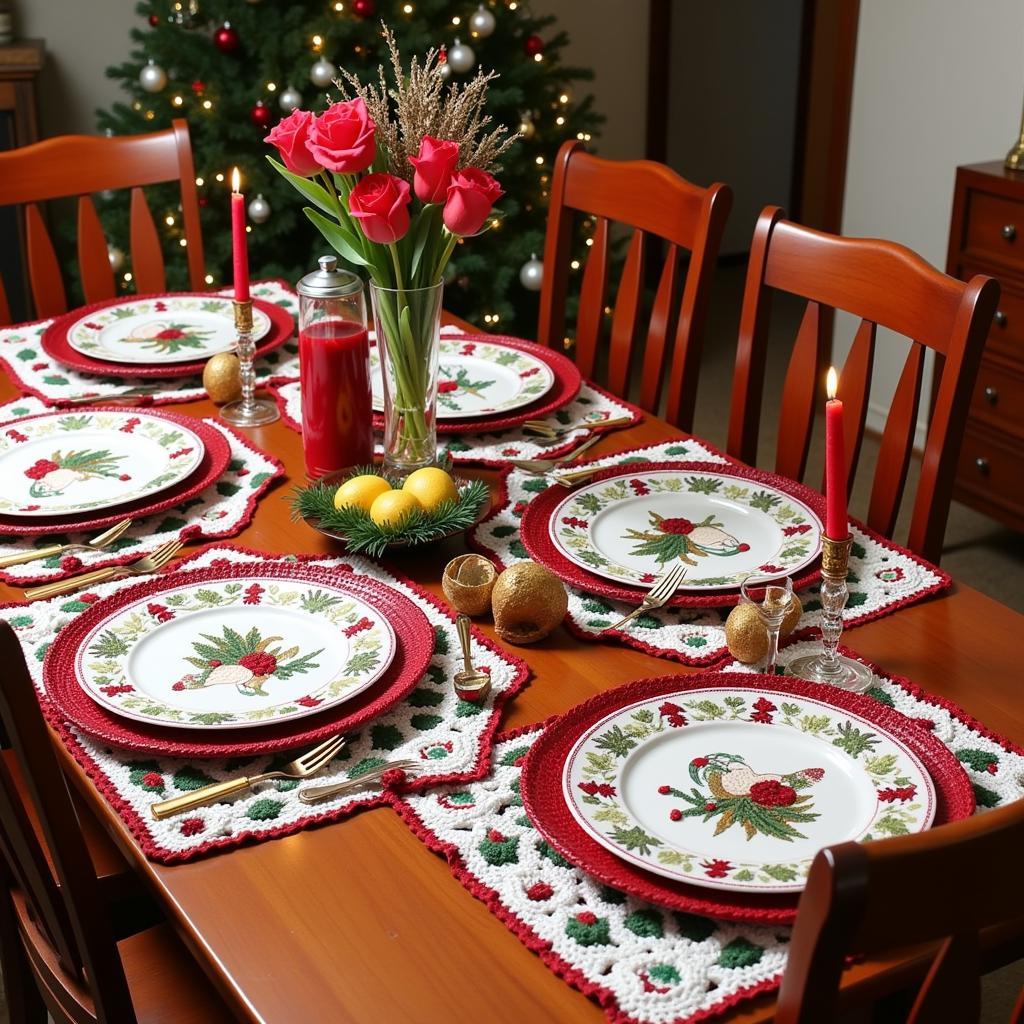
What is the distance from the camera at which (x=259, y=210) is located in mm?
3496

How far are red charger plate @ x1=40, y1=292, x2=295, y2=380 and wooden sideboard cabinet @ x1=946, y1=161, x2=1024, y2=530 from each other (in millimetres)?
1670

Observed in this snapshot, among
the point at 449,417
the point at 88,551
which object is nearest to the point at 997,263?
the point at 449,417

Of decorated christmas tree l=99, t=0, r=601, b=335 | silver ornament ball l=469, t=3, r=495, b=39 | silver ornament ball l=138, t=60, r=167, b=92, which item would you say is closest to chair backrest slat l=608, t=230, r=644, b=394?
decorated christmas tree l=99, t=0, r=601, b=335

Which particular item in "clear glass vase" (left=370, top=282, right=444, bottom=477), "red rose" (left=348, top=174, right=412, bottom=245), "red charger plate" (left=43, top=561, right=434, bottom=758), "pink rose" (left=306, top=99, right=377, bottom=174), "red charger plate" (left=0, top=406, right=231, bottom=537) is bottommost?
"red charger plate" (left=43, top=561, right=434, bottom=758)

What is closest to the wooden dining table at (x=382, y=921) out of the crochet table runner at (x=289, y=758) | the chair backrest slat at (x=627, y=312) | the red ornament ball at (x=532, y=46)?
the crochet table runner at (x=289, y=758)

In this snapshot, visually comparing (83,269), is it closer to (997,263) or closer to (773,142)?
(997,263)

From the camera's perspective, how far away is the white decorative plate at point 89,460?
155 cm

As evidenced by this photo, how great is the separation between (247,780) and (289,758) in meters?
0.06

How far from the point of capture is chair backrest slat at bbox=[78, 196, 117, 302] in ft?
7.83

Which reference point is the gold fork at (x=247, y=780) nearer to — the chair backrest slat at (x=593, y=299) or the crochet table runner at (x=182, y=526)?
the crochet table runner at (x=182, y=526)

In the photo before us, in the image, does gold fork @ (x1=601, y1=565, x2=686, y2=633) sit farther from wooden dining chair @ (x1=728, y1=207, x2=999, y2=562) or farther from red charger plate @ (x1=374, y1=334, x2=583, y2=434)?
red charger plate @ (x1=374, y1=334, x2=583, y2=434)

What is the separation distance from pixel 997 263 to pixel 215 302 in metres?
1.78

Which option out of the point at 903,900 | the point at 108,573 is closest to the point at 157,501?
the point at 108,573

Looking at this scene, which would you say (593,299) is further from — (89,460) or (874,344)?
(89,460)
